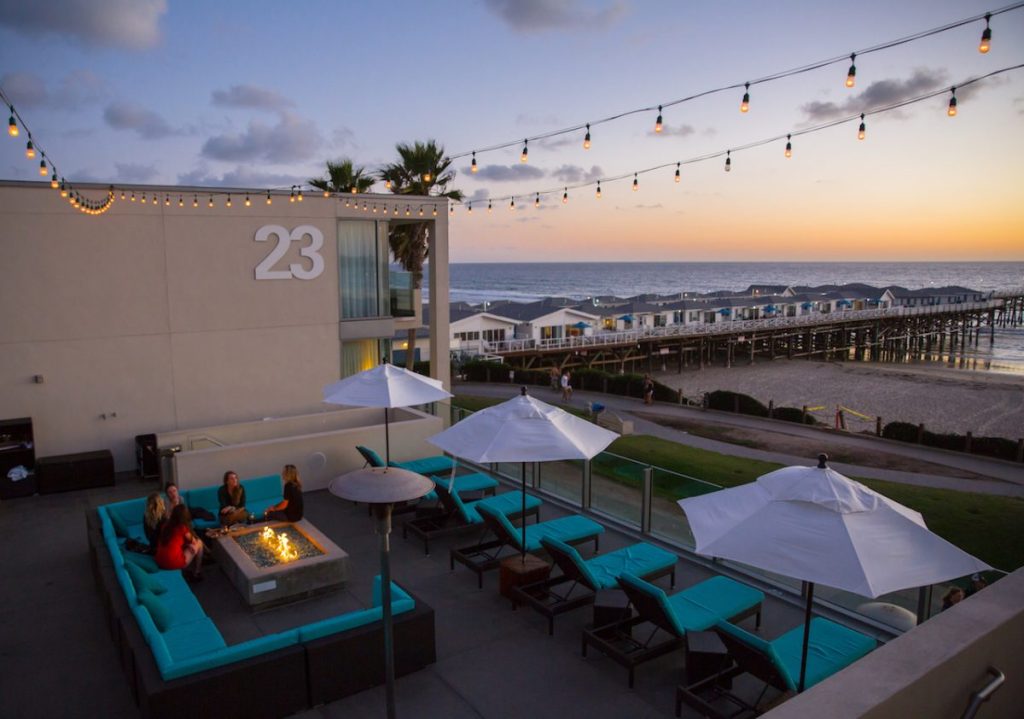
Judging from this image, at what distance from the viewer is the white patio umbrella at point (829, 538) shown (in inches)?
167

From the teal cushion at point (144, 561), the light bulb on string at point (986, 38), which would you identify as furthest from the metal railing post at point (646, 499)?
the teal cushion at point (144, 561)

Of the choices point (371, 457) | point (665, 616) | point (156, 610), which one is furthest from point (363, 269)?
point (665, 616)

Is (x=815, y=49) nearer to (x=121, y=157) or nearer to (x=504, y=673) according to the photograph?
(x=504, y=673)

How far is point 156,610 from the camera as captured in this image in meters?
6.35

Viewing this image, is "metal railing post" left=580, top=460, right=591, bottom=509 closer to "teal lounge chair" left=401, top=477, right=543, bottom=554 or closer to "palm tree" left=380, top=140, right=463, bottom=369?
"teal lounge chair" left=401, top=477, right=543, bottom=554

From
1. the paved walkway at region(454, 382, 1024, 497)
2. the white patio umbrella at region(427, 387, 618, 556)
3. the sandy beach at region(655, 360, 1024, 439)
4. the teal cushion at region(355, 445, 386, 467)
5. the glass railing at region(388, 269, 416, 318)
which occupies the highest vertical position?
the glass railing at region(388, 269, 416, 318)

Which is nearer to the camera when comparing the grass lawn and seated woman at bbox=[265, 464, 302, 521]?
seated woman at bbox=[265, 464, 302, 521]

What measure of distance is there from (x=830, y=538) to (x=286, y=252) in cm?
1327

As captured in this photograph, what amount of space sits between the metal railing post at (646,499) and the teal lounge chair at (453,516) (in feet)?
5.04

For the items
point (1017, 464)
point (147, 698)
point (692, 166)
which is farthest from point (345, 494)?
point (1017, 464)

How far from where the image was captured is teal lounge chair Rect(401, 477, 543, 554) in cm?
949

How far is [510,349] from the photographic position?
1770 inches

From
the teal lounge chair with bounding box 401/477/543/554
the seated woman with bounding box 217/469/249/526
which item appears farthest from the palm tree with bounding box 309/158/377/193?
the teal lounge chair with bounding box 401/477/543/554

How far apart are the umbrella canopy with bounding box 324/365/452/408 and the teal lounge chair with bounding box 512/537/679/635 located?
11.1 ft
